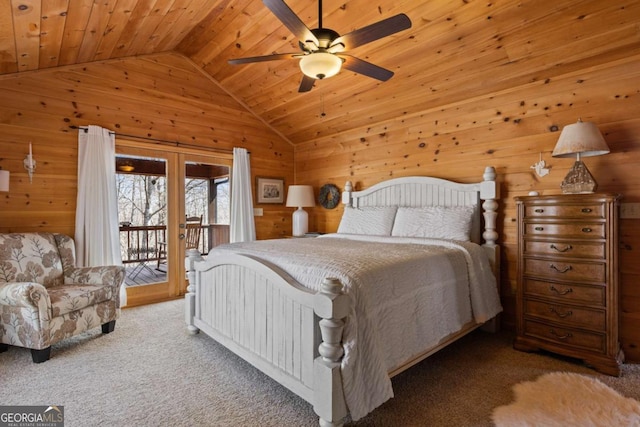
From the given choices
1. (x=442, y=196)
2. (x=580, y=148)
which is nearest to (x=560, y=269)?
(x=580, y=148)

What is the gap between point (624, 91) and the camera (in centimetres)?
247

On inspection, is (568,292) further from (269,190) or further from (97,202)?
(97,202)

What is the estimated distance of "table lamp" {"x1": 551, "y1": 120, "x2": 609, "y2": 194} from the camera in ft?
7.50

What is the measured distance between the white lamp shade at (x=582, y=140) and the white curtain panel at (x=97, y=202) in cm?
435

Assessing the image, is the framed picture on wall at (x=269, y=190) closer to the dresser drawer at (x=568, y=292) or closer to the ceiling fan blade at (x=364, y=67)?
the ceiling fan blade at (x=364, y=67)

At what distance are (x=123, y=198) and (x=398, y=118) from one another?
3487 mm

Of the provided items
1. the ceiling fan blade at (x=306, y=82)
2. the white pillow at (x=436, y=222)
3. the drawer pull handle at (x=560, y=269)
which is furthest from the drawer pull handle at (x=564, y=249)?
the ceiling fan blade at (x=306, y=82)

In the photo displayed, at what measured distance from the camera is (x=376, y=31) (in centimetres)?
193

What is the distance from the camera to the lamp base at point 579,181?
93.7 inches

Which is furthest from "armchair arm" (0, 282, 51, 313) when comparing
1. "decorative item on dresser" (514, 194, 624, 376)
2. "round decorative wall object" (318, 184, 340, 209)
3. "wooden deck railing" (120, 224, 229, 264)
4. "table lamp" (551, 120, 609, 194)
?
"table lamp" (551, 120, 609, 194)

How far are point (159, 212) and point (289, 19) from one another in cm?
312

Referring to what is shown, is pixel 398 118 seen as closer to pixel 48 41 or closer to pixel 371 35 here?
pixel 371 35

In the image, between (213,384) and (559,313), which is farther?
(559,313)

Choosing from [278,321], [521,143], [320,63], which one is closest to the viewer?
[278,321]
